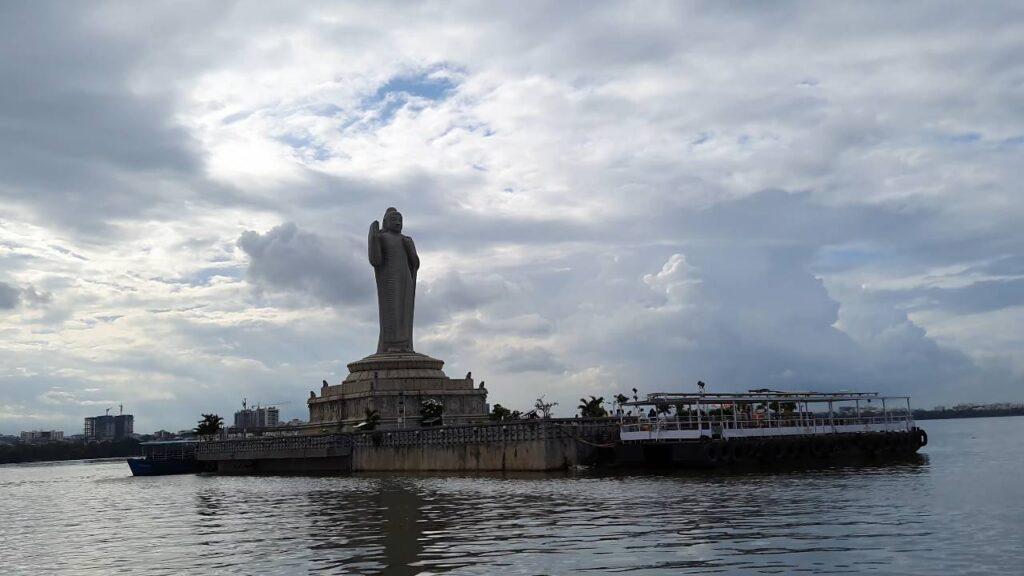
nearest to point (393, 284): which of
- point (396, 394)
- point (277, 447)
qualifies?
point (396, 394)

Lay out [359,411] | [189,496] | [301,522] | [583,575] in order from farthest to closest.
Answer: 1. [359,411]
2. [189,496]
3. [301,522]
4. [583,575]

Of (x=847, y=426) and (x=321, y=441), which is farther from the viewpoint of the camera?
(x=321, y=441)

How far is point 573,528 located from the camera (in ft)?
81.1

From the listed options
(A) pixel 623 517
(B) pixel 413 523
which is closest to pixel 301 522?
(B) pixel 413 523

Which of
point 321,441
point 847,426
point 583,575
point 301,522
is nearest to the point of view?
point 583,575

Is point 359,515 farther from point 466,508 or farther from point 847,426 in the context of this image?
point 847,426

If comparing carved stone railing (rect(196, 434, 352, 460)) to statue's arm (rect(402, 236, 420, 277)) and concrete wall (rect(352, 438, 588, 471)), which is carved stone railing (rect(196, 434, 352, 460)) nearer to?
concrete wall (rect(352, 438, 588, 471))

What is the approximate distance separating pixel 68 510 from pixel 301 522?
64.5 ft

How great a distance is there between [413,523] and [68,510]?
23.9 m

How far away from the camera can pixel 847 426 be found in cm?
5881

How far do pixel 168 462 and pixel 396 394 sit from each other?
23.7 metres

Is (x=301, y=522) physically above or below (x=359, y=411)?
below

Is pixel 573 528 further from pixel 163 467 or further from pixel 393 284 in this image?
pixel 163 467

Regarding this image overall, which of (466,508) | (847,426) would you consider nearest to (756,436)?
(847,426)
